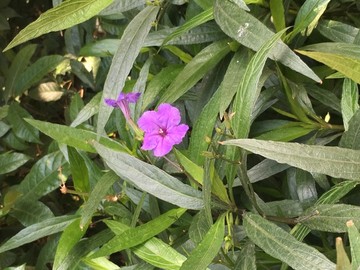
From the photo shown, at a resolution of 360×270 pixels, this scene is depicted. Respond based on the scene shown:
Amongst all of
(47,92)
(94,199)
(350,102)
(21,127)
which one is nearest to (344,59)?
(350,102)

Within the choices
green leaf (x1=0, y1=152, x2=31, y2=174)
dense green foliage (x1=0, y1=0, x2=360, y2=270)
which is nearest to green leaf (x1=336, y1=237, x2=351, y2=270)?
dense green foliage (x1=0, y1=0, x2=360, y2=270)

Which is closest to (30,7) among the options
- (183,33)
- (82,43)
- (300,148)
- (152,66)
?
(82,43)

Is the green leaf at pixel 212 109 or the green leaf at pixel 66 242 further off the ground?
the green leaf at pixel 212 109

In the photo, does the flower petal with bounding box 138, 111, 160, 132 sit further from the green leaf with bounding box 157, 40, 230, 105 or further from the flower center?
the green leaf with bounding box 157, 40, 230, 105

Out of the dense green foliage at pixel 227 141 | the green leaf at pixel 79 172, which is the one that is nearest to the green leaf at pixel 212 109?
the dense green foliage at pixel 227 141

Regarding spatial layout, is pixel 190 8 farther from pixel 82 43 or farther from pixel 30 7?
pixel 30 7

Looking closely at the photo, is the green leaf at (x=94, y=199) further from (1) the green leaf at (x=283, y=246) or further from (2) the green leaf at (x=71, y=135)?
(1) the green leaf at (x=283, y=246)
